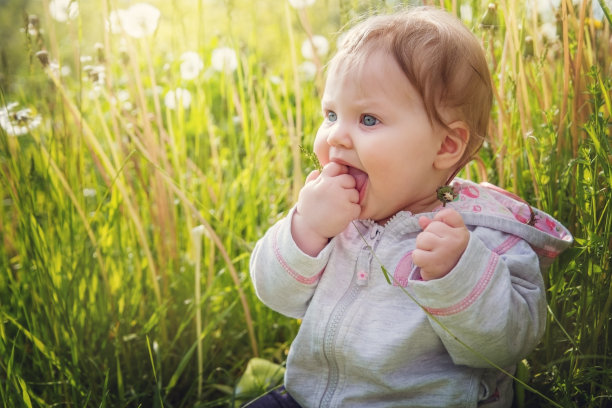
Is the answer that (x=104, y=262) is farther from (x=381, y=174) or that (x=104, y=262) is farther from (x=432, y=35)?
(x=432, y=35)

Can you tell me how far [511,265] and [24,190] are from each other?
997mm

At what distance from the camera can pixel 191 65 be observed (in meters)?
1.95

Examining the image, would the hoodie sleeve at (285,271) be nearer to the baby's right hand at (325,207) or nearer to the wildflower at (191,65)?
the baby's right hand at (325,207)

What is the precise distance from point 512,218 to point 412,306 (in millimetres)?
242

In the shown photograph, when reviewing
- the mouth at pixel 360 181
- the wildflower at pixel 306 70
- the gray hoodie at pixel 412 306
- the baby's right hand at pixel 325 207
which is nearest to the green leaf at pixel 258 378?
the gray hoodie at pixel 412 306

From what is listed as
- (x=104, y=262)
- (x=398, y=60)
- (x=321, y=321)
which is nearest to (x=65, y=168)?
(x=104, y=262)

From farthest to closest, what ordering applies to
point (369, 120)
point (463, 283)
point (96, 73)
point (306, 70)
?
point (306, 70) → point (96, 73) → point (369, 120) → point (463, 283)

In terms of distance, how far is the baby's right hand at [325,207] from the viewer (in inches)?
44.2

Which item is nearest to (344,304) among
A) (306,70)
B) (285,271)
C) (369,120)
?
(285,271)

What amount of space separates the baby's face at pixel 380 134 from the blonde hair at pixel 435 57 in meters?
0.02

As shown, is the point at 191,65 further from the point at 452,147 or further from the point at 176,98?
the point at 452,147

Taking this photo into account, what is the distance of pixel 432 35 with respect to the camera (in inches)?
43.8

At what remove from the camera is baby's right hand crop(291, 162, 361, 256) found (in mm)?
1122

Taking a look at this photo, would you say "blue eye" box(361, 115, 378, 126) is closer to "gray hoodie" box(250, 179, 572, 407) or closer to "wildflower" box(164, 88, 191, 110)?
"gray hoodie" box(250, 179, 572, 407)
